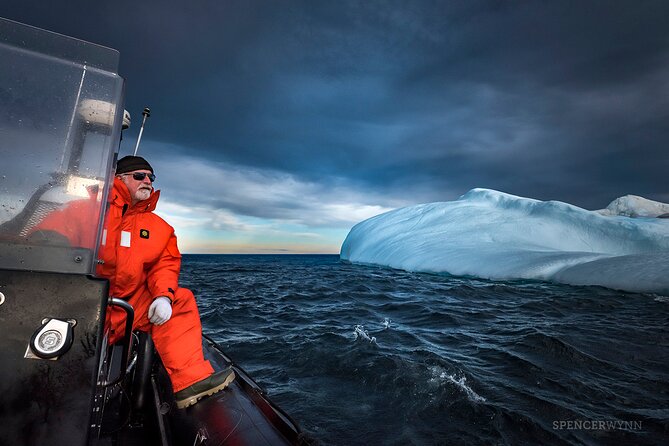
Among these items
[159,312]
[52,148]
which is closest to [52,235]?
[52,148]

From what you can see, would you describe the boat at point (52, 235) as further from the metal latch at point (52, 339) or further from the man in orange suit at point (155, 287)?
the man in orange suit at point (155, 287)

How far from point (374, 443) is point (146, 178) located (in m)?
3.07

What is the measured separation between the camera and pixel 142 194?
232 cm

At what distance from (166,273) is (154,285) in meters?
0.11

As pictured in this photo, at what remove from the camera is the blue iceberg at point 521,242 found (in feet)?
42.4

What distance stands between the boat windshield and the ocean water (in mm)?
2164

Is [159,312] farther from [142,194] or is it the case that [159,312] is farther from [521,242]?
[521,242]

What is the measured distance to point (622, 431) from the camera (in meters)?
2.99

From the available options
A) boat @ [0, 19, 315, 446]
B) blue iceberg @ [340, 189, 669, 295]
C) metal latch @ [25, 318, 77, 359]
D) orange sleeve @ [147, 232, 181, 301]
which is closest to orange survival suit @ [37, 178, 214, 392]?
orange sleeve @ [147, 232, 181, 301]

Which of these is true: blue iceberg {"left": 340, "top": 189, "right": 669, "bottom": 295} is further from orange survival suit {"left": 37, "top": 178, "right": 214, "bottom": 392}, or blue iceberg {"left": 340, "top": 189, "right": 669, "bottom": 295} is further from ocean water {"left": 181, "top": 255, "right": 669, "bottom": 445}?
orange survival suit {"left": 37, "top": 178, "right": 214, "bottom": 392}

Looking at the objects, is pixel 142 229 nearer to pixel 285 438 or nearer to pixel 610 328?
pixel 285 438

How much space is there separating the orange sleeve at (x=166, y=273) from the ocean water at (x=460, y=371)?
1523mm

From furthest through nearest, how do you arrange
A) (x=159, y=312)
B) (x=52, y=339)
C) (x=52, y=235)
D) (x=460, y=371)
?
(x=460, y=371) < (x=159, y=312) < (x=52, y=235) < (x=52, y=339)

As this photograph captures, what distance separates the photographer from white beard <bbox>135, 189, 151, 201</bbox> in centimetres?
230
